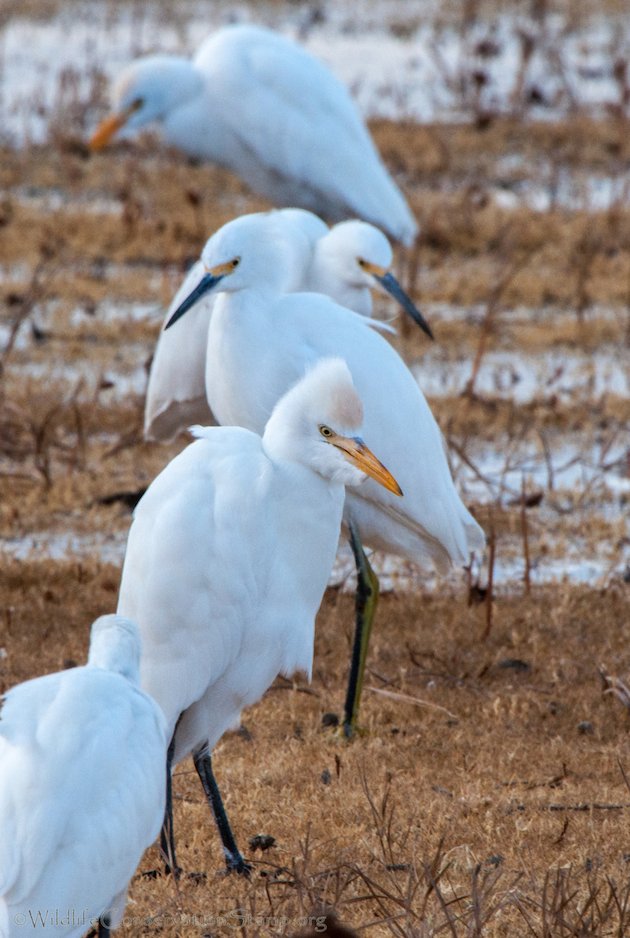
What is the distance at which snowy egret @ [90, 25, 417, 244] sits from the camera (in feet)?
25.7

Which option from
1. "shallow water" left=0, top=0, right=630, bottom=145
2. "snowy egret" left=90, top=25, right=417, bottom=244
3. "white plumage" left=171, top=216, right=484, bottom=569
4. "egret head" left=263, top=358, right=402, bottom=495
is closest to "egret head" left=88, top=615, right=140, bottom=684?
"egret head" left=263, top=358, right=402, bottom=495

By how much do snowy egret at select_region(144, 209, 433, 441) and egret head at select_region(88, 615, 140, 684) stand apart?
2096mm

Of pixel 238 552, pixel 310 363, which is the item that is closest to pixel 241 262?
pixel 310 363

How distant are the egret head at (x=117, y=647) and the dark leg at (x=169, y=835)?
1.49 ft

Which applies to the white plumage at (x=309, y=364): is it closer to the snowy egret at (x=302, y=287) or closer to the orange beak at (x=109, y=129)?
the snowy egret at (x=302, y=287)

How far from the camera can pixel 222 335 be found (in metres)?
4.23

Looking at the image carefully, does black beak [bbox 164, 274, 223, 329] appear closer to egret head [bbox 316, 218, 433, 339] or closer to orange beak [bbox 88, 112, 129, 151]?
egret head [bbox 316, 218, 433, 339]

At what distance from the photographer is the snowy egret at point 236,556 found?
3246 mm

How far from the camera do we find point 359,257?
4.83 metres

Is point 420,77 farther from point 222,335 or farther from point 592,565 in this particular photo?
point 222,335

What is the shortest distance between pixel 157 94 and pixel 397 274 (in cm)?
159

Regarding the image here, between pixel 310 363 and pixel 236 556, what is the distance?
100 centimetres

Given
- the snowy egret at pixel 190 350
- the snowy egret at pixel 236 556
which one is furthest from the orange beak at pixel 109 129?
the snowy egret at pixel 236 556

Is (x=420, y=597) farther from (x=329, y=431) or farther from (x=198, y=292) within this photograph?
(x=329, y=431)
